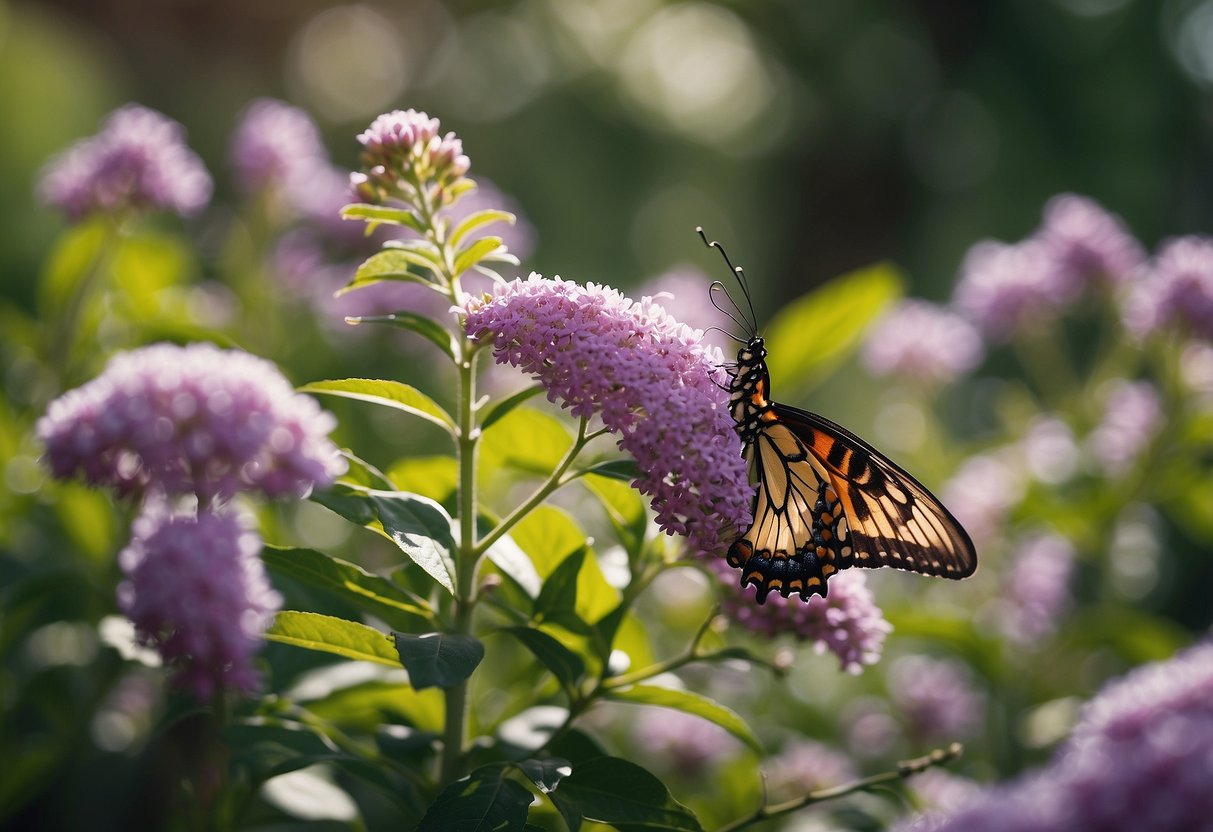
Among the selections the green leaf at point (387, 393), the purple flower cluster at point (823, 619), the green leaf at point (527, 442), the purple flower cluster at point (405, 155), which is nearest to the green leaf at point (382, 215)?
the purple flower cluster at point (405, 155)

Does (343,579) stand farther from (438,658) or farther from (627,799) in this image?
(627,799)

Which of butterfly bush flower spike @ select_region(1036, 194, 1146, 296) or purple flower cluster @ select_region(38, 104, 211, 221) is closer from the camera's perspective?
purple flower cluster @ select_region(38, 104, 211, 221)

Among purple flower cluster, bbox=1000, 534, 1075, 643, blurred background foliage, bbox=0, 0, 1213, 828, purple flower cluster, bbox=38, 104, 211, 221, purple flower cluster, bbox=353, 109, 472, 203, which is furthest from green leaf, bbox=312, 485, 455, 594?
purple flower cluster, bbox=1000, 534, 1075, 643

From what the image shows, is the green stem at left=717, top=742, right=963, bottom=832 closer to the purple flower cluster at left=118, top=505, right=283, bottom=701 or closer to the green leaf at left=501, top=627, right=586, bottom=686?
the green leaf at left=501, top=627, right=586, bottom=686

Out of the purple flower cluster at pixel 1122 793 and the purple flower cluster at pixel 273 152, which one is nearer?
the purple flower cluster at pixel 1122 793

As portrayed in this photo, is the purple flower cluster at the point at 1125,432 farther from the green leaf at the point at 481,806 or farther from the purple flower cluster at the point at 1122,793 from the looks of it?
the green leaf at the point at 481,806

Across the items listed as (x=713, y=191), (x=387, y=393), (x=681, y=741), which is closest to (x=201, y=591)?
(x=387, y=393)
